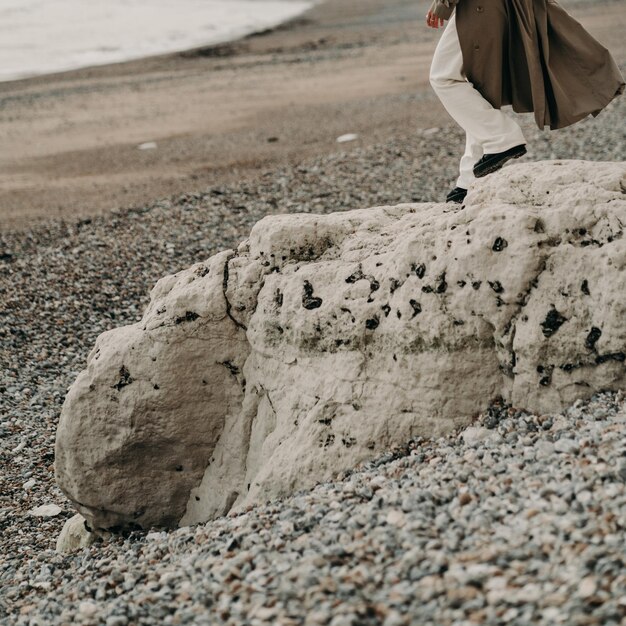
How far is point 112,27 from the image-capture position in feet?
124

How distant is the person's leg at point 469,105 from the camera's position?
6145 millimetres

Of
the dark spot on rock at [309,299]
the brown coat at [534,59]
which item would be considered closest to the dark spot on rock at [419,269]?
the dark spot on rock at [309,299]

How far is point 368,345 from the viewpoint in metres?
5.08

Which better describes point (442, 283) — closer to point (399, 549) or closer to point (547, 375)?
point (547, 375)

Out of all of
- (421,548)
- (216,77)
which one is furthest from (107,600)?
(216,77)

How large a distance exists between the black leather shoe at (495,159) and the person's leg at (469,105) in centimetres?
3

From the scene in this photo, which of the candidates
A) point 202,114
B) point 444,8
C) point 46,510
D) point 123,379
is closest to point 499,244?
point 444,8

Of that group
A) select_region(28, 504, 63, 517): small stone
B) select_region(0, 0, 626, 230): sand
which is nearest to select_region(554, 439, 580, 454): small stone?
select_region(28, 504, 63, 517): small stone

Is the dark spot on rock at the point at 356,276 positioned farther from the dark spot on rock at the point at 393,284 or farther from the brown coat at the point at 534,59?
the brown coat at the point at 534,59

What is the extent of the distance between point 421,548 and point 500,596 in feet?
1.53

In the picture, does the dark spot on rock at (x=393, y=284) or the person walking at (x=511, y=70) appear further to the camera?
the person walking at (x=511, y=70)

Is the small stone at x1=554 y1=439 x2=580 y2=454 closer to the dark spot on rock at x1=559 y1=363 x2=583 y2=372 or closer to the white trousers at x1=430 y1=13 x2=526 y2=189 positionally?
the dark spot on rock at x1=559 y1=363 x2=583 y2=372

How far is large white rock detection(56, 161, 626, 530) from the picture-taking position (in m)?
4.62

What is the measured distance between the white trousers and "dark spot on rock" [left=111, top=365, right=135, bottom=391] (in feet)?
8.01
